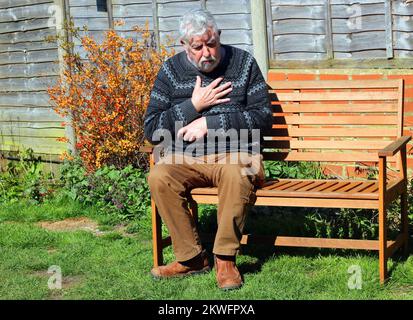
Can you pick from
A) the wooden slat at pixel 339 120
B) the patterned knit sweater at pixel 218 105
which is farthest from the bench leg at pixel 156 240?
the wooden slat at pixel 339 120

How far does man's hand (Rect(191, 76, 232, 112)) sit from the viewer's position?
4.69m

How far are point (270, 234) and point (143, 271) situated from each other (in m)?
1.06

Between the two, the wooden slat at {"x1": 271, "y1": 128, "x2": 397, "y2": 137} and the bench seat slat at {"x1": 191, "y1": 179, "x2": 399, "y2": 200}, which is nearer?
the bench seat slat at {"x1": 191, "y1": 179, "x2": 399, "y2": 200}

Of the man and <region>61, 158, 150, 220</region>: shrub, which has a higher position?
the man

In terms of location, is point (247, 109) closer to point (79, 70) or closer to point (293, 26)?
point (293, 26)

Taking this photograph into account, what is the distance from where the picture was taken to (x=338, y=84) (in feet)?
16.8

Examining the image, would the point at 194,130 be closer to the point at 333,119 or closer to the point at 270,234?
the point at 333,119

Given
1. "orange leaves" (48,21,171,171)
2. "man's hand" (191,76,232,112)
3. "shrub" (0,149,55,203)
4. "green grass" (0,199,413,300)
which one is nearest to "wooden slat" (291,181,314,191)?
"green grass" (0,199,413,300)

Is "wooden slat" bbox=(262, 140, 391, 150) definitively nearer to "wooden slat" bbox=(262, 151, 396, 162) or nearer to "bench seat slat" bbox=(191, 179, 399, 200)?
"wooden slat" bbox=(262, 151, 396, 162)

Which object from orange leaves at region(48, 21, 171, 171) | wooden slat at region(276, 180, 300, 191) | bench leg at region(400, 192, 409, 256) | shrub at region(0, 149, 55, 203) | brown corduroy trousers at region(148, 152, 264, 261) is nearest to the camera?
brown corduroy trousers at region(148, 152, 264, 261)

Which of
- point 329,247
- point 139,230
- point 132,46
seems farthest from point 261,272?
point 132,46

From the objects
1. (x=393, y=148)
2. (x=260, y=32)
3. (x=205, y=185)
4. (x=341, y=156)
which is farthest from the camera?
(x=260, y=32)

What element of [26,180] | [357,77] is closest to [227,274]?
[357,77]

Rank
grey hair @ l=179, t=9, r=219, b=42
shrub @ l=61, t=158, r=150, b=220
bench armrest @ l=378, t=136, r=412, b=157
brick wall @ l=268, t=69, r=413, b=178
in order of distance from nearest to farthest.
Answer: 1. bench armrest @ l=378, t=136, r=412, b=157
2. grey hair @ l=179, t=9, r=219, b=42
3. brick wall @ l=268, t=69, r=413, b=178
4. shrub @ l=61, t=158, r=150, b=220
